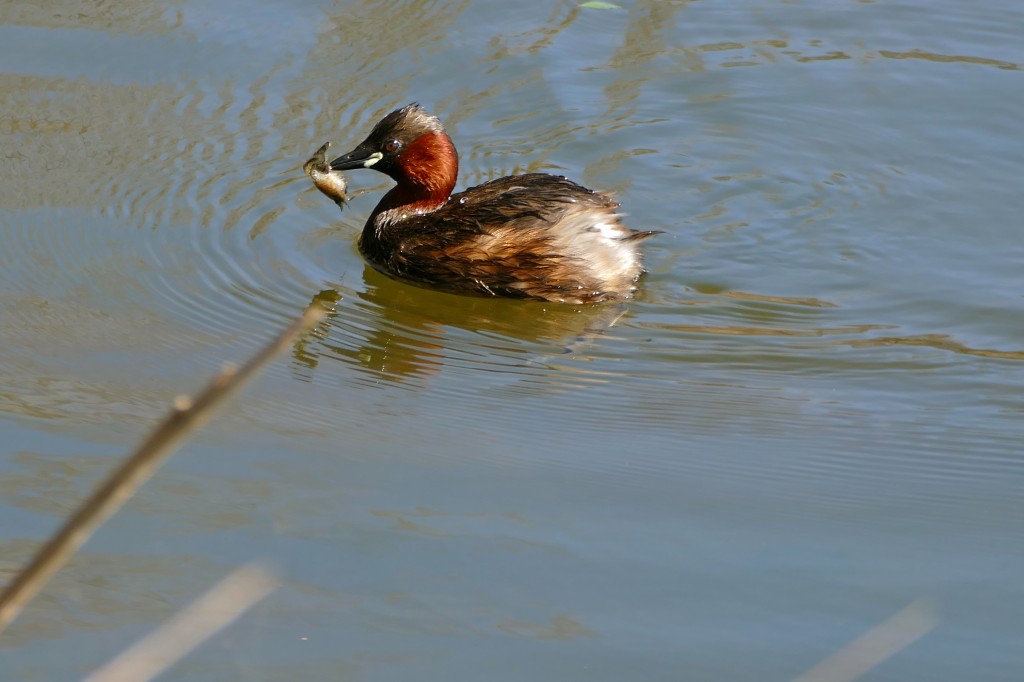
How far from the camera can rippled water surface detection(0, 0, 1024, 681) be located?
137 inches

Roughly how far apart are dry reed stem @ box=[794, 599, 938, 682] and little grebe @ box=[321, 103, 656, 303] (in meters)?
3.01

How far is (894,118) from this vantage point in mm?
7930

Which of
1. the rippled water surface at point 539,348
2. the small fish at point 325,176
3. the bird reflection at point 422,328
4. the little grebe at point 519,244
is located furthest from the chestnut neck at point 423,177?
the bird reflection at point 422,328

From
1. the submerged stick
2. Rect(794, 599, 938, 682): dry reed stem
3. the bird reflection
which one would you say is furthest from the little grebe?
the submerged stick

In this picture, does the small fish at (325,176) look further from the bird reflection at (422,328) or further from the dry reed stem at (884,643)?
the dry reed stem at (884,643)

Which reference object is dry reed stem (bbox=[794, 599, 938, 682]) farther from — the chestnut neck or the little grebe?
the chestnut neck

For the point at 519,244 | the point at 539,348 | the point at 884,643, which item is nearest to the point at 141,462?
the point at 884,643

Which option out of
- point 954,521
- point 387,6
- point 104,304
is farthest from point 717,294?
point 387,6

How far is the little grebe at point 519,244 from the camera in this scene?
6.28m

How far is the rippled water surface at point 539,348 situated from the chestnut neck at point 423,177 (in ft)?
1.14

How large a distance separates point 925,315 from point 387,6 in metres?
5.14

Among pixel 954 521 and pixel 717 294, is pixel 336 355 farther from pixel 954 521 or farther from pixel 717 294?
pixel 954 521

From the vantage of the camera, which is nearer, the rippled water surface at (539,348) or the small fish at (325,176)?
the rippled water surface at (539,348)

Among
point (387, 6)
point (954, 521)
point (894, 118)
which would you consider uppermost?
point (387, 6)
